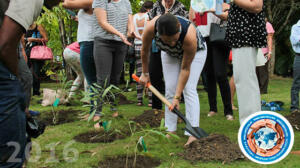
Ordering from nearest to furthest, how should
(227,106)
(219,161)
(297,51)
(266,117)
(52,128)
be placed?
(266,117) → (219,161) → (52,128) → (227,106) → (297,51)

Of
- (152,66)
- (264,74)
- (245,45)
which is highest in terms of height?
(245,45)

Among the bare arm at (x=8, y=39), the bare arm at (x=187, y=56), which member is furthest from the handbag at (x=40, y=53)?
the bare arm at (x=8, y=39)

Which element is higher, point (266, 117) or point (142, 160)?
point (266, 117)

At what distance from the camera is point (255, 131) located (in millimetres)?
1706

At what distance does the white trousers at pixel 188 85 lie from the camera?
362cm

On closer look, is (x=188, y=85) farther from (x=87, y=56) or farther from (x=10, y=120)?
(x=10, y=120)

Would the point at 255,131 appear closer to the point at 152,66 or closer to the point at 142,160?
the point at 142,160

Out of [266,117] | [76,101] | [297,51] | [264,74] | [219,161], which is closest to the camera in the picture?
[266,117]

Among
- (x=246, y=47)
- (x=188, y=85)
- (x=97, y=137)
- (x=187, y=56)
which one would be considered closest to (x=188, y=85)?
(x=188, y=85)

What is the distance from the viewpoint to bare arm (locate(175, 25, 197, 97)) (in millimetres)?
3227

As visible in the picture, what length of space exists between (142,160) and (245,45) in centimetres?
163

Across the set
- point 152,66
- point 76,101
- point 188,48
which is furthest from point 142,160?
point 76,101

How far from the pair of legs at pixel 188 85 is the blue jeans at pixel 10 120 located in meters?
2.10

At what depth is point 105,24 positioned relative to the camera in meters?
4.20
